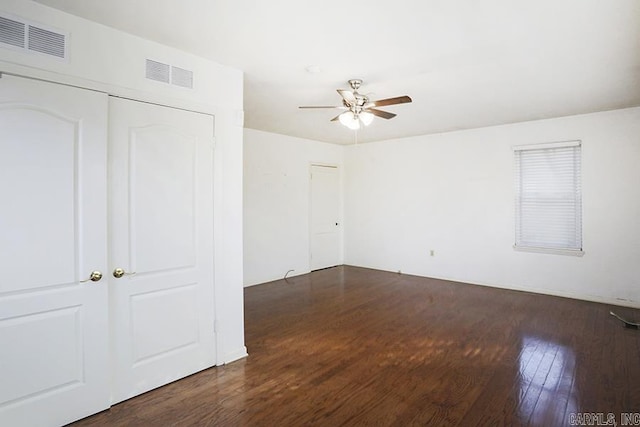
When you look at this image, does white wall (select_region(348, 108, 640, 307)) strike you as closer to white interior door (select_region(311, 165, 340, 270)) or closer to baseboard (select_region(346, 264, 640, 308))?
baseboard (select_region(346, 264, 640, 308))

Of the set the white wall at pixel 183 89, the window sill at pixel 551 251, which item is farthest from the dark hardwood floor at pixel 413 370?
the window sill at pixel 551 251

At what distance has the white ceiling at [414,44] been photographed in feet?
7.13

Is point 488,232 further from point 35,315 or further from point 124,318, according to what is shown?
point 35,315

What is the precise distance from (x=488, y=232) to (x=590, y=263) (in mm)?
1392

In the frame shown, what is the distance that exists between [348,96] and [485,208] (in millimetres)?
3669

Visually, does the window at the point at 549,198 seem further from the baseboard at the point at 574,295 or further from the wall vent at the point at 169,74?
the wall vent at the point at 169,74

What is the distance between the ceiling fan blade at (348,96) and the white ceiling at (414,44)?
19 cm

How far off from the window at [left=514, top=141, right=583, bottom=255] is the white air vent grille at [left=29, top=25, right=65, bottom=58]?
5.72 m

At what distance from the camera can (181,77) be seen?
2.79 metres

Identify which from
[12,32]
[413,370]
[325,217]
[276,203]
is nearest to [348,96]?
[12,32]

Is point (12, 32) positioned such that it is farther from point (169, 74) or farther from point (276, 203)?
point (276, 203)

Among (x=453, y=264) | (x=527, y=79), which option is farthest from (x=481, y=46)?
(x=453, y=264)

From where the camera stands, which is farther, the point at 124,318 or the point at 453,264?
the point at 453,264

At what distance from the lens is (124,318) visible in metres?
2.49
